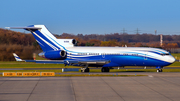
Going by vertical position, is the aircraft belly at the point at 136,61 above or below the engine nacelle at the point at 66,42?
below

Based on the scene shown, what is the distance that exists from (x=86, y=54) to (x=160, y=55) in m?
11.6

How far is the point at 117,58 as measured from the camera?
4244 centimetres

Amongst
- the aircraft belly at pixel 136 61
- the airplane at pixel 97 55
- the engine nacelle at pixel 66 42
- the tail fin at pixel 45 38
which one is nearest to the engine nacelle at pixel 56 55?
the airplane at pixel 97 55

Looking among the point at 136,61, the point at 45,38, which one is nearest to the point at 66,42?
the point at 45,38

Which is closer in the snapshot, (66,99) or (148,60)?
(66,99)

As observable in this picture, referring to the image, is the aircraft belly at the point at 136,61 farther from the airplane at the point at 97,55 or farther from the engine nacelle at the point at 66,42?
the engine nacelle at the point at 66,42

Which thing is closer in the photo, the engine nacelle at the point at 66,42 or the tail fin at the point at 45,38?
the tail fin at the point at 45,38

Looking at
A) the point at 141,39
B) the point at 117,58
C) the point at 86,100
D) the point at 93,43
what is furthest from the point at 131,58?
the point at 141,39

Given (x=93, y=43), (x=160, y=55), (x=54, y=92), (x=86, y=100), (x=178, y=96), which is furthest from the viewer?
(x=93, y=43)

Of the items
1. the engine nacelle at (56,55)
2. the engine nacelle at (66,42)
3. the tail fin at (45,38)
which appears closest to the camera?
the engine nacelle at (56,55)

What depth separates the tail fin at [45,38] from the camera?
4469 cm

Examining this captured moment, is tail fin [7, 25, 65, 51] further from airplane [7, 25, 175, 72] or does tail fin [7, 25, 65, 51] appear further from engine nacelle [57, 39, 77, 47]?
engine nacelle [57, 39, 77, 47]

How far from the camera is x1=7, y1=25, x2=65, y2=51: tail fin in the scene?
147ft

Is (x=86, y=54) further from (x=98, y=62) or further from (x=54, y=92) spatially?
(x=54, y=92)
